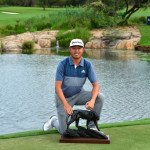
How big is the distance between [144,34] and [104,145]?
107ft

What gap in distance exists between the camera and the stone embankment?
113ft

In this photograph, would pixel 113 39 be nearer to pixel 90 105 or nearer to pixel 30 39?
pixel 30 39

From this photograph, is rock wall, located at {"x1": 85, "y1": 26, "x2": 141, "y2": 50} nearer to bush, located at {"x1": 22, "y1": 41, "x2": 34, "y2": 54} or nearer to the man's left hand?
bush, located at {"x1": 22, "y1": 41, "x2": 34, "y2": 54}

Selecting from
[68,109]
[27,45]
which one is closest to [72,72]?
[68,109]

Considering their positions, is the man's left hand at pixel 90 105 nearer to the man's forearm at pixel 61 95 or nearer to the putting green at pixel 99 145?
the man's forearm at pixel 61 95

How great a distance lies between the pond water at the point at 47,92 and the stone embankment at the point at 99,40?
1176 centimetres

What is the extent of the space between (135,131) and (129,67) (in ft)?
50.1

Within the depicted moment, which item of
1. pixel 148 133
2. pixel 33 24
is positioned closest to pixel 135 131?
pixel 148 133

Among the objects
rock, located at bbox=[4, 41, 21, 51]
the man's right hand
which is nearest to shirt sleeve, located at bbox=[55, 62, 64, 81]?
the man's right hand

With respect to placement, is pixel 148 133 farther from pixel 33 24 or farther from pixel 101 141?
pixel 33 24

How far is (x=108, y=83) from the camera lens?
15.3 m

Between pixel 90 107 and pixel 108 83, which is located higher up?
pixel 90 107

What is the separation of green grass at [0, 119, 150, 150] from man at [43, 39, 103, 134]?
390 millimetres

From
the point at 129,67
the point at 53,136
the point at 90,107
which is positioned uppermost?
the point at 90,107
